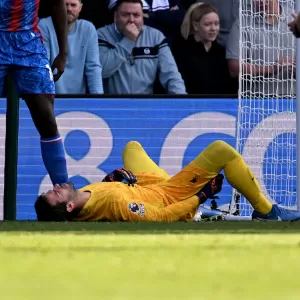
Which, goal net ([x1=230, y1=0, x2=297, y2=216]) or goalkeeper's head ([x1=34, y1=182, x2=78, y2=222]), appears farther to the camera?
goal net ([x1=230, y1=0, x2=297, y2=216])

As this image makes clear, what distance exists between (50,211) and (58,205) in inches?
3.1

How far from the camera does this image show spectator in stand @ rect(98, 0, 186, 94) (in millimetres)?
9555

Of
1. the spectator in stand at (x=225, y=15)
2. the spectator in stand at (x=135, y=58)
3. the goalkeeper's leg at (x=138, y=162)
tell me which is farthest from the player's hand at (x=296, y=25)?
the spectator in stand at (x=225, y=15)

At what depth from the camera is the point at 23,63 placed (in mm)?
7137

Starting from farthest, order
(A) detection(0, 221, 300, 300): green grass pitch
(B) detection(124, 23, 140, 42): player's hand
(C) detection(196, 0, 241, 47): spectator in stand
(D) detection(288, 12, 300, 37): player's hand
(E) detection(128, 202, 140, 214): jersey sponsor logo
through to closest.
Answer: (C) detection(196, 0, 241, 47): spectator in stand < (B) detection(124, 23, 140, 42): player's hand < (E) detection(128, 202, 140, 214): jersey sponsor logo < (D) detection(288, 12, 300, 37): player's hand < (A) detection(0, 221, 300, 300): green grass pitch

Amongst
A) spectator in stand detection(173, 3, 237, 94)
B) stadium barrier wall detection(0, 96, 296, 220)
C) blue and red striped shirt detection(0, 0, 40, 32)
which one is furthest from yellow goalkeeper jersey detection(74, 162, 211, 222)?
spectator in stand detection(173, 3, 237, 94)

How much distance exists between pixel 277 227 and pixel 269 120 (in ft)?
10.3

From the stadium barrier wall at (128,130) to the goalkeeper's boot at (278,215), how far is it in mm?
1748

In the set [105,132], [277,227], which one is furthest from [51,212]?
[105,132]

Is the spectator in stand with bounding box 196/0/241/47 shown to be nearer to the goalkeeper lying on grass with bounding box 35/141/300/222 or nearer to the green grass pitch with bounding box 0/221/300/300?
the goalkeeper lying on grass with bounding box 35/141/300/222

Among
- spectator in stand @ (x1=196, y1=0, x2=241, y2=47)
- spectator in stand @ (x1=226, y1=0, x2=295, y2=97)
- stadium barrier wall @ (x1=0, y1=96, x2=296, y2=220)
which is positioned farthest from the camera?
spectator in stand @ (x1=196, y1=0, x2=241, y2=47)

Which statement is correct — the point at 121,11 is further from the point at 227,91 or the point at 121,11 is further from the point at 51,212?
the point at 51,212

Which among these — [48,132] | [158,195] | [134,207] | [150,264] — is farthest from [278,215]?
[150,264]

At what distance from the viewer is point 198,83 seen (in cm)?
967
